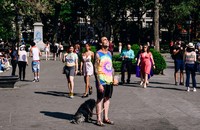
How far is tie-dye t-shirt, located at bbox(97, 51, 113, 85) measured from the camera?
30.3 ft

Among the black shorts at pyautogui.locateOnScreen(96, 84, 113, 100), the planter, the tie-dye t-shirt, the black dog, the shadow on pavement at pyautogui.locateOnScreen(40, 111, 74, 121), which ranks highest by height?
the tie-dye t-shirt

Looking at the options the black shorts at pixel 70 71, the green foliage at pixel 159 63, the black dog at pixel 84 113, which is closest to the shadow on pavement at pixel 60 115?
the black dog at pixel 84 113

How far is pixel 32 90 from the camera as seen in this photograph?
1584 centimetres

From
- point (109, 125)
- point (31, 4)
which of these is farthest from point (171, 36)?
point (109, 125)

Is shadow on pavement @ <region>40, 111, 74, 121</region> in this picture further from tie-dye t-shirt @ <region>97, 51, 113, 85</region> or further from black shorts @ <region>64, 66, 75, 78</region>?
black shorts @ <region>64, 66, 75, 78</region>

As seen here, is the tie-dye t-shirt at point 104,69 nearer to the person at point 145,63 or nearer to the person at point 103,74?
the person at point 103,74

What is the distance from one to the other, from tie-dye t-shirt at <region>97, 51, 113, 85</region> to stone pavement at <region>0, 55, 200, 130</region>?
103 centimetres

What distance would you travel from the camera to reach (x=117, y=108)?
38.2 feet

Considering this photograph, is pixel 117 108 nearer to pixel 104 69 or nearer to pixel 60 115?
pixel 60 115

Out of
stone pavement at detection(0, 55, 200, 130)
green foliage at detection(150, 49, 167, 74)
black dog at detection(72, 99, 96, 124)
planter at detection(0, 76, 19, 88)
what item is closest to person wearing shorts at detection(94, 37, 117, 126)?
black dog at detection(72, 99, 96, 124)

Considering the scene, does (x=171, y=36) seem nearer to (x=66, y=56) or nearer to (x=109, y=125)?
(x=66, y=56)

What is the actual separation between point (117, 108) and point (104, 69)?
8.50ft

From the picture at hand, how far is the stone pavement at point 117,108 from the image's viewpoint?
950 centimetres

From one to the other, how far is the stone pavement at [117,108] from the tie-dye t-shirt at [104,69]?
1.03 m
